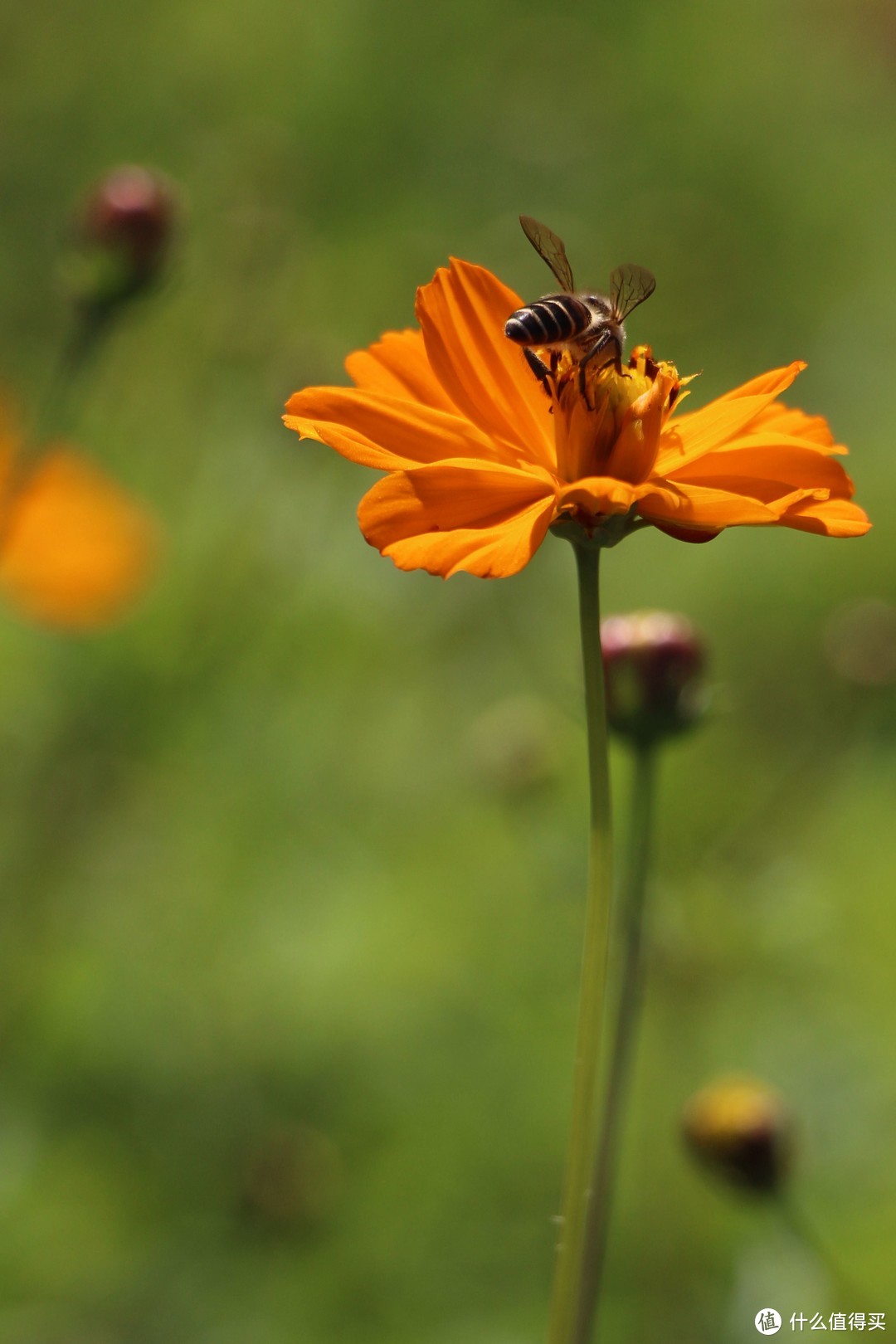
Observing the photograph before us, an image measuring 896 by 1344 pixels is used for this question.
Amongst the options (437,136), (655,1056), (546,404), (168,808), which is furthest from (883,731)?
(437,136)

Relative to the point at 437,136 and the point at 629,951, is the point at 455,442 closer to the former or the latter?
the point at 629,951

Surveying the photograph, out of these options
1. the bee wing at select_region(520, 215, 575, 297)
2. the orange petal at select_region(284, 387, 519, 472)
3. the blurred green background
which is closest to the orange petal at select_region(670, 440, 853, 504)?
the orange petal at select_region(284, 387, 519, 472)

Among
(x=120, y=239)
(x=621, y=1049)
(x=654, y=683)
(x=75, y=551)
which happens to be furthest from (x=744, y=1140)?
(x=75, y=551)

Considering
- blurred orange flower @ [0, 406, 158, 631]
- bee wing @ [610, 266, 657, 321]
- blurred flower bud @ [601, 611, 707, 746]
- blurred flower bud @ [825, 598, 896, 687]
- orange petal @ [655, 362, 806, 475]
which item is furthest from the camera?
blurred orange flower @ [0, 406, 158, 631]

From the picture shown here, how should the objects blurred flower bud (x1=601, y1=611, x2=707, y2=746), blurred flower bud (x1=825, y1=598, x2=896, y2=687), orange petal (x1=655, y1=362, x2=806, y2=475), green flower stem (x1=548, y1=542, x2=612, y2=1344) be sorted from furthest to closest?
blurred flower bud (x1=825, y1=598, x2=896, y2=687) → blurred flower bud (x1=601, y1=611, x2=707, y2=746) → orange petal (x1=655, y1=362, x2=806, y2=475) → green flower stem (x1=548, y1=542, x2=612, y2=1344)

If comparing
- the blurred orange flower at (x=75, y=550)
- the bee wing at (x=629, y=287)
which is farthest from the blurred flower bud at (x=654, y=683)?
the blurred orange flower at (x=75, y=550)

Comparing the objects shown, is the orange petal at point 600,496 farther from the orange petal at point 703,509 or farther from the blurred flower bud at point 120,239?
the blurred flower bud at point 120,239

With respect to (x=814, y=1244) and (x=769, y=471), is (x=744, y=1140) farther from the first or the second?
(x=769, y=471)

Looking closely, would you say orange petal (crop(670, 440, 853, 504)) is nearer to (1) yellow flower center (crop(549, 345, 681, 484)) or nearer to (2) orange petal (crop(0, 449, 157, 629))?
(1) yellow flower center (crop(549, 345, 681, 484))
